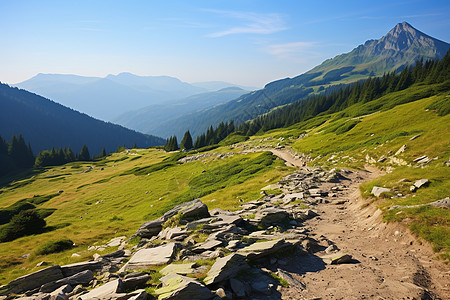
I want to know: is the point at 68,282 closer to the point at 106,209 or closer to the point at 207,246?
the point at 207,246

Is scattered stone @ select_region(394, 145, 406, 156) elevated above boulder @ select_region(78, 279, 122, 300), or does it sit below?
below

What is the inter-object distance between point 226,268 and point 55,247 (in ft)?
65.7

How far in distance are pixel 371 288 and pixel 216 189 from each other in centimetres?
2993

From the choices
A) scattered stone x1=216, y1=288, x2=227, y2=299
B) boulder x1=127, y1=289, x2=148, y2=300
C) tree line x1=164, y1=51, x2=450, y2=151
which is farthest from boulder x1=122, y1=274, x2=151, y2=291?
tree line x1=164, y1=51, x2=450, y2=151

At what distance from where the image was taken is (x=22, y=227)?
30.8 m

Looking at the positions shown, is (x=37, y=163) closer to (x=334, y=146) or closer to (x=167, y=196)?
(x=167, y=196)

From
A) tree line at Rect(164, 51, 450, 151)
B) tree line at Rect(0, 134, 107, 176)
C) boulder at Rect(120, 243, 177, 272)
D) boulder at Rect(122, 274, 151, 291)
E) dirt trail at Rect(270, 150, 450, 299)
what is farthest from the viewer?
tree line at Rect(0, 134, 107, 176)

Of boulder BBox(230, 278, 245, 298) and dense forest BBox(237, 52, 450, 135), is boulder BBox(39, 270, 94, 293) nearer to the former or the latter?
boulder BBox(230, 278, 245, 298)

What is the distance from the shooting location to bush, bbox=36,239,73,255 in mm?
20547

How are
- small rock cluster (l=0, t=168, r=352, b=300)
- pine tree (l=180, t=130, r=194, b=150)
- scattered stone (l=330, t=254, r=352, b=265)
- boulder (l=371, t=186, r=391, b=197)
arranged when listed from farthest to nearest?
pine tree (l=180, t=130, r=194, b=150) → boulder (l=371, t=186, r=391, b=197) → scattered stone (l=330, t=254, r=352, b=265) → small rock cluster (l=0, t=168, r=352, b=300)

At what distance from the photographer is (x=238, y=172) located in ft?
153

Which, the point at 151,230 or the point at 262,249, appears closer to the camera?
the point at 262,249

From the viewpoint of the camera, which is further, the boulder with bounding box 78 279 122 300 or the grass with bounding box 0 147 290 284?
the grass with bounding box 0 147 290 284

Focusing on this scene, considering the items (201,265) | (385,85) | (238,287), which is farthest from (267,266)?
(385,85)
